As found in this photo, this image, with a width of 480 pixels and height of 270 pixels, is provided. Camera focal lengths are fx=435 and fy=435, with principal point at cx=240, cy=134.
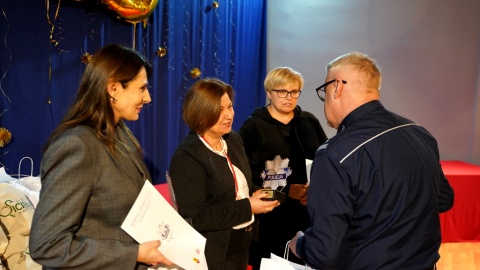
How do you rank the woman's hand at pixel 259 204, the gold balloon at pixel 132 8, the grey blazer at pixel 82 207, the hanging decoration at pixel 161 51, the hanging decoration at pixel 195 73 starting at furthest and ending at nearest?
1. the hanging decoration at pixel 195 73
2. the hanging decoration at pixel 161 51
3. the gold balloon at pixel 132 8
4. the woman's hand at pixel 259 204
5. the grey blazer at pixel 82 207

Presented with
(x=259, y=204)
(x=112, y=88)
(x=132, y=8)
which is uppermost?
(x=132, y=8)

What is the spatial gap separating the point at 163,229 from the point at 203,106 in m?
0.70

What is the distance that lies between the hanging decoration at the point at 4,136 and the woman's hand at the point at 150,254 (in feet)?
5.44

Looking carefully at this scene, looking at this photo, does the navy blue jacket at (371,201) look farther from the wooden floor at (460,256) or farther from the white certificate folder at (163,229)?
the wooden floor at (460,256)

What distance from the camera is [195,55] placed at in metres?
3.57

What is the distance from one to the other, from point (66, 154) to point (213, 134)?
2.78 feet

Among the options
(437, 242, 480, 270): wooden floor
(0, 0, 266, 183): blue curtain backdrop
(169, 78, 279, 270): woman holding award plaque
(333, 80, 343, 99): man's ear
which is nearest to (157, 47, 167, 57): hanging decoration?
(0, 0, 266, 183): blue curtain backdrop

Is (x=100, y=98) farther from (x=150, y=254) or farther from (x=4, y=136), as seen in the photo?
(x=4, y=136)

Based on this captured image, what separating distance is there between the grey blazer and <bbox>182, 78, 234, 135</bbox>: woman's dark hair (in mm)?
632

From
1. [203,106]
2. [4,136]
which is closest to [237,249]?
[203,106]

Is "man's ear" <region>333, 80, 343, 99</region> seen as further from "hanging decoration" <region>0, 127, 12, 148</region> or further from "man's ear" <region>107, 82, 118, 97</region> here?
"hanging decoration" <region>0, 127, 12, 148</region>

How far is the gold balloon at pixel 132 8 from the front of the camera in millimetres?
2777

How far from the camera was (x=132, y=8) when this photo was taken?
9.35 feet

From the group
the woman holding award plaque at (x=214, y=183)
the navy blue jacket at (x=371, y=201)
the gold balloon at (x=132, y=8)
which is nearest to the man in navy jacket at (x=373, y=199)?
the navy blue jacket at (x=371, y=201)
